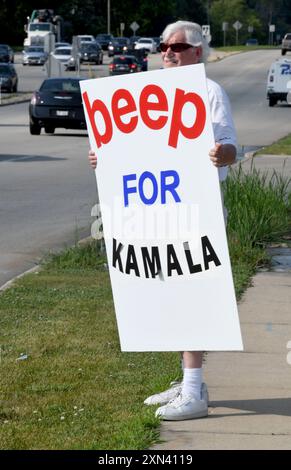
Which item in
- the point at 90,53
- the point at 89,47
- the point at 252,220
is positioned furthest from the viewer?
the point at 90,53

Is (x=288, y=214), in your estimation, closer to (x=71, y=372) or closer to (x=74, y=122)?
(x=71, y=372)

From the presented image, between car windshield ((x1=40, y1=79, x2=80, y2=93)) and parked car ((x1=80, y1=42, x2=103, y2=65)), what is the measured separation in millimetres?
56073

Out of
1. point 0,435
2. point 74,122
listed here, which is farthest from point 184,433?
point 74,122

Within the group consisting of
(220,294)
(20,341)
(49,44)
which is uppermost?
(220,294)

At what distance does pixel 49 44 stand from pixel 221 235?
174 feet

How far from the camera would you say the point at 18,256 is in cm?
1361

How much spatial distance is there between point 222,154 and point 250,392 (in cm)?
146

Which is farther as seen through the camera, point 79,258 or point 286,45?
point 286,45

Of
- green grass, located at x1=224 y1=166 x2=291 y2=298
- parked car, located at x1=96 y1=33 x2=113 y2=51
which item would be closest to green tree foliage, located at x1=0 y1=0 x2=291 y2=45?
parked car, located at x1=96 y1=33 x2=113 y2=51

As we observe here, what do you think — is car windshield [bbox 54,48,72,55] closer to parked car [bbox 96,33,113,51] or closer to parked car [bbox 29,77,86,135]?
parked car [bbox 96,33,113,51]

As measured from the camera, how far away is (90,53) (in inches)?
3661

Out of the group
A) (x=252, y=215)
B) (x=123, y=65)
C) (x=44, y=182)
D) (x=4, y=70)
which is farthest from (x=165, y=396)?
(x=123, y=65)

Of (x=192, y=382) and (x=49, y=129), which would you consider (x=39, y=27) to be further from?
(x=192, y=382)

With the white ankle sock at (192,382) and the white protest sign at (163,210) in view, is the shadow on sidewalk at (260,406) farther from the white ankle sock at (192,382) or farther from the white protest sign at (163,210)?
the white protest sign at (163,210)
